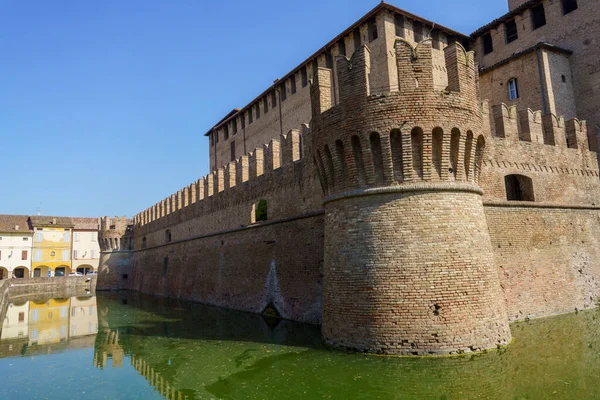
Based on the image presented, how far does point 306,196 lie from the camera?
14.1 metres

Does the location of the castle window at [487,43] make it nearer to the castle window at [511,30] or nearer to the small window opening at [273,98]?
the castle window at [511,30]

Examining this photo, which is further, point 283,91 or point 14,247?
point 14,247

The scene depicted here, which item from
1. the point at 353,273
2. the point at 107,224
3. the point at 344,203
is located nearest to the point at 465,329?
the point at 353,273

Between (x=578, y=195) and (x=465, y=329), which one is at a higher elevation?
(x=578, y=195)

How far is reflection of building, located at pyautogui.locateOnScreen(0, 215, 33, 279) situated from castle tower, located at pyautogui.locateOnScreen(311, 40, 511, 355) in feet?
159

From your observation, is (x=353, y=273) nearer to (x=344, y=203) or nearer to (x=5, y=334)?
(x=344, y=203)

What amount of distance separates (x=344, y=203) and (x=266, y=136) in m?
18.0

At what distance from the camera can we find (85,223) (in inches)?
2137

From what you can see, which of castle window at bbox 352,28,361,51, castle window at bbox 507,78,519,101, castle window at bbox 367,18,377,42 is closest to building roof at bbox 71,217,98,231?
castle window at bbox 352,28,361,51

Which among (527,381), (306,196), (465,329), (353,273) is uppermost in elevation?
(306,196)

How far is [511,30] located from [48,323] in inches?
947

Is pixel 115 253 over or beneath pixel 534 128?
beneath

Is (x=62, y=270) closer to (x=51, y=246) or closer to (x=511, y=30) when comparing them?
(x=51, y=246)

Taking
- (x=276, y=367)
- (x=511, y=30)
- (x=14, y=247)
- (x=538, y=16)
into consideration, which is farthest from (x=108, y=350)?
(x=14, y=247)
